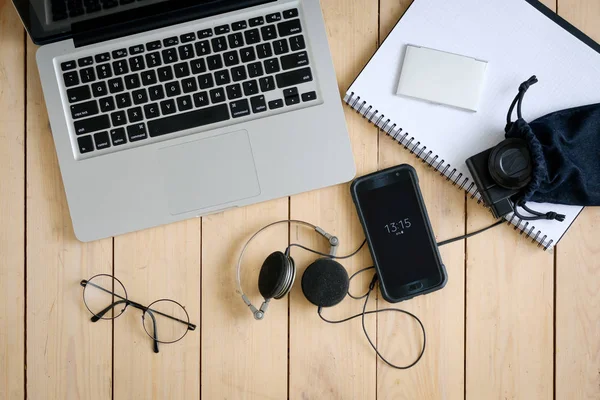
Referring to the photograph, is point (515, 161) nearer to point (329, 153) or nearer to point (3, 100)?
point (329, 153)

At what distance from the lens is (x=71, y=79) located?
778 millimetres

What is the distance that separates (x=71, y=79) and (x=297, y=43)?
310 millimetres

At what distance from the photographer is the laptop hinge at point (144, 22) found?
0.76 m

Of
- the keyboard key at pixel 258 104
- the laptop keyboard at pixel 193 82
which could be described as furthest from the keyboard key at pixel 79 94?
the keyboard key at pixel 258 104

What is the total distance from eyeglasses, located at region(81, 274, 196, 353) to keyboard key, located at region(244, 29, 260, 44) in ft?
1.24

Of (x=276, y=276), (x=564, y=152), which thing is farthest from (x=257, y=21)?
(x=564, y=152)

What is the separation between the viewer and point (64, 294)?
32.2 inches

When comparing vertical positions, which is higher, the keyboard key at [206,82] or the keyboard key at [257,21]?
the keyboard key at [257,21]

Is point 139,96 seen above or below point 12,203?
above

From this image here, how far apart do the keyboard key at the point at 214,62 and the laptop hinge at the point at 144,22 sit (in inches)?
2.3

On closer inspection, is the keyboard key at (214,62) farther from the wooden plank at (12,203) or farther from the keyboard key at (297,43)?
the wooden plank at (12,203)

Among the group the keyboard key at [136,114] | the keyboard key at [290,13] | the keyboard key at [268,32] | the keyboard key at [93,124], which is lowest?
the keyboard key at [93,124]

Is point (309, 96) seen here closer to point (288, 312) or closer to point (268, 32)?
point (268, 32)

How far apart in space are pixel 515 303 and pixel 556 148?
0.22 metres
